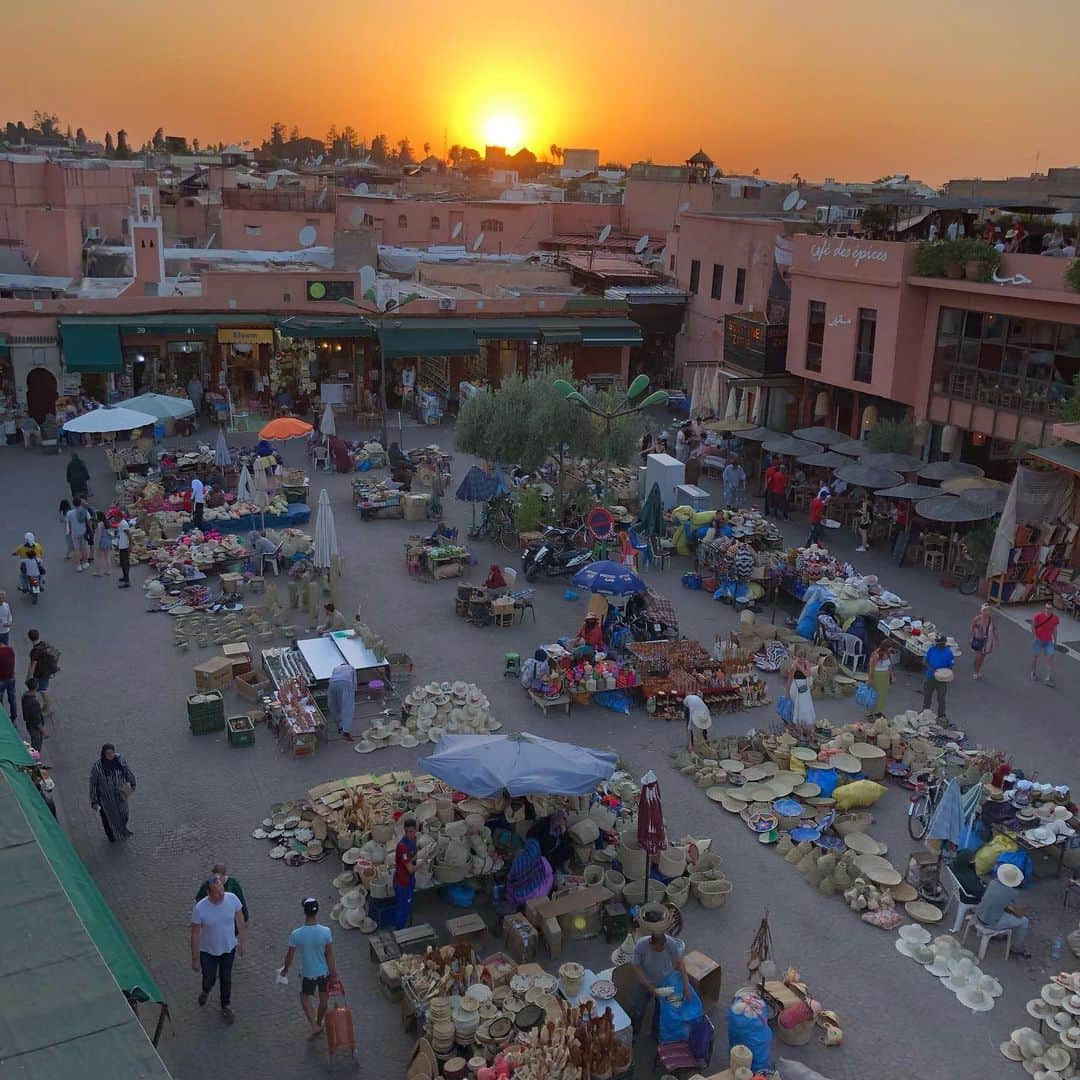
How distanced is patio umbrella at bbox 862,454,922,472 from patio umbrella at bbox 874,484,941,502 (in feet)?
3.29

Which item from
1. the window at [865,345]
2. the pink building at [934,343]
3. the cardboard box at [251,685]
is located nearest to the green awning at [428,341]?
the pink building at [934,343]

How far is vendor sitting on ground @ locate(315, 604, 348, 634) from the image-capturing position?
58.6ft

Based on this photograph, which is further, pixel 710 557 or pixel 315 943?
pixel 710 557

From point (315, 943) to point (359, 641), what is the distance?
25.9 feet

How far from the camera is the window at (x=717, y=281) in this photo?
119ft

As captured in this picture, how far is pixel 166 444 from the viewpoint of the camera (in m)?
30.5

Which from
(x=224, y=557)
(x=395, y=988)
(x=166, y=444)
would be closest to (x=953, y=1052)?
(x=395, y=988)

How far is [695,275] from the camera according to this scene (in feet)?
126

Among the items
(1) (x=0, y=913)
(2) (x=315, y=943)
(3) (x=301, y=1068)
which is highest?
(1) (x=0, y=913)

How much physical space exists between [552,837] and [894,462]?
14.9 meters

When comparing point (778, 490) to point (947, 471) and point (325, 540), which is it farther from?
point (325, 540)

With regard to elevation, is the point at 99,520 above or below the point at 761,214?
below

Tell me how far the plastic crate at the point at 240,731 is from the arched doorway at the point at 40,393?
21047 millimetres

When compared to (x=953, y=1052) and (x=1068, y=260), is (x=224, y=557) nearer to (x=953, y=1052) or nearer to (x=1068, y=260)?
(x=953, y=1052)
